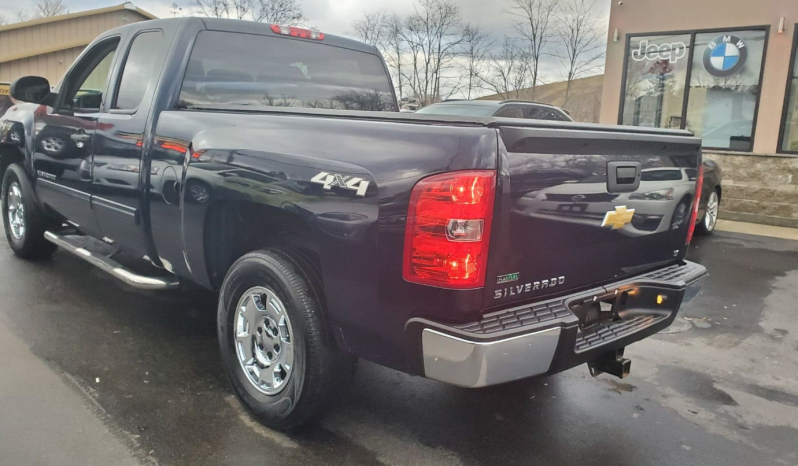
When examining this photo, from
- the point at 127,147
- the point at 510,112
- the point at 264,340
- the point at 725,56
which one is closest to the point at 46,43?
the point at 510,112

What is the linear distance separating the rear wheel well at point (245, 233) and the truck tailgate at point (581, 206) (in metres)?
0.93

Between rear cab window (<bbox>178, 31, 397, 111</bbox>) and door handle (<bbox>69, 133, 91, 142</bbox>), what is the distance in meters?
1.11

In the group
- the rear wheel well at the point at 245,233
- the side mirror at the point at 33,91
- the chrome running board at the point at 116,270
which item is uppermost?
the side mirror at the point at 33,91

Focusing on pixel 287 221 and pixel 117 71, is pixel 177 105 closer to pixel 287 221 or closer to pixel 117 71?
pixel 117 71

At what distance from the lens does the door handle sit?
4.45 m

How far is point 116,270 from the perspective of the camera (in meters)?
4.09

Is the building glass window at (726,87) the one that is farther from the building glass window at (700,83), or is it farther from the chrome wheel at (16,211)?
the chrome wheel at (16,211)

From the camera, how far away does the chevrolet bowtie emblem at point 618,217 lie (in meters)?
2.88

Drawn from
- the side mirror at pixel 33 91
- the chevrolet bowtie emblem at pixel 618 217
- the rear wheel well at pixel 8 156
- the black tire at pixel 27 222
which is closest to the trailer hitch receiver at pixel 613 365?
the chevrolet bowtie emblem at pixel 618 217

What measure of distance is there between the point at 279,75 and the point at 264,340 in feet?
6.61

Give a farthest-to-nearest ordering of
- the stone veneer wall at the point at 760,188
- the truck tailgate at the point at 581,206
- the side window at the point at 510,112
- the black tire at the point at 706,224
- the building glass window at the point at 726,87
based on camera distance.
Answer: the building glass window at the point at 726,87
the stone veneer wall at the point at 760,188
the side window at the point at 510,112
the black tire at the point at 706,224
the truck tailgate at the point at 581,206

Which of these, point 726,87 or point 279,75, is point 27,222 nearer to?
point 279,75

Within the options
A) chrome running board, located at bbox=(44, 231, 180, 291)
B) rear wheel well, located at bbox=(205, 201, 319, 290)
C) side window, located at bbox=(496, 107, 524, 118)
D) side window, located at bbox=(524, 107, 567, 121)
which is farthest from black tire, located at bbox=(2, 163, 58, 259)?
side window, located at bbox=(524, 107, 567, 121)

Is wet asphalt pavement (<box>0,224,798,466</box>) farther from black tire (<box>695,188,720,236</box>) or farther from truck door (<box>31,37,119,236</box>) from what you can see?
black tire (<box>695,188,720,236</box>)
